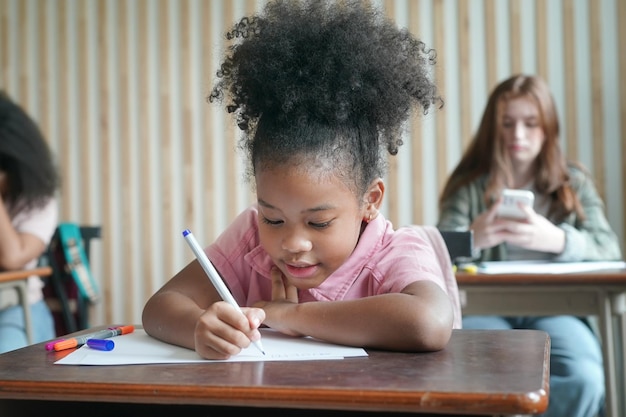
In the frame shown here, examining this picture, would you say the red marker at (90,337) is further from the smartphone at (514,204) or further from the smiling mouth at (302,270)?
the smartphone at (514,204)

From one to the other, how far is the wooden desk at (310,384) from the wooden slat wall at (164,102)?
2.99 m

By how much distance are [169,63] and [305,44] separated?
3.28 metres

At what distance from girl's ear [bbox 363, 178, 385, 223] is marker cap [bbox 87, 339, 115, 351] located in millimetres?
448

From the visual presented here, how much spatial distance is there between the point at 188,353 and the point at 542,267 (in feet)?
5.09

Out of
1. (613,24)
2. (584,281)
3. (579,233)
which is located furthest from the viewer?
(613,24)

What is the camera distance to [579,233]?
2609mm

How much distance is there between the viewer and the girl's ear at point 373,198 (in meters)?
1.28

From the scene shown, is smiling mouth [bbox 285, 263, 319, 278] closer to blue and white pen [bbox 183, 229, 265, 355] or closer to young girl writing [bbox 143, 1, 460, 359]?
young girl writing [bbox 143, 1, 460, 359]

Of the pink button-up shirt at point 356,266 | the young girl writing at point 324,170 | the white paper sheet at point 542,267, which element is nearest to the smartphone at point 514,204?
the white paper sheet at point 542,267

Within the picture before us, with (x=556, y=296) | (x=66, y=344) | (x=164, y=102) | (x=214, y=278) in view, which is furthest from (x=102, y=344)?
(x=164, y=102)

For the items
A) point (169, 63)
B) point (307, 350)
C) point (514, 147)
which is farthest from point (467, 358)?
point (169, 63)

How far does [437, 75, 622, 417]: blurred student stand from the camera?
251 centimetres

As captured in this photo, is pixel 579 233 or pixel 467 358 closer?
pixel 467 358

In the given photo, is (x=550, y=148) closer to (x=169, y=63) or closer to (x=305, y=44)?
(x=305, y=44)
